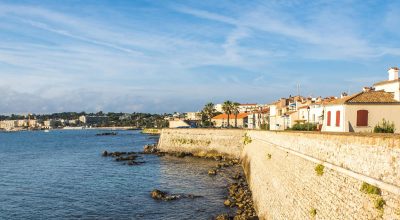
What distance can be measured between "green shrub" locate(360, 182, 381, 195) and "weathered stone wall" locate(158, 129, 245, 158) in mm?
54119

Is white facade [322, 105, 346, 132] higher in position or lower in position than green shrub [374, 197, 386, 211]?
higher

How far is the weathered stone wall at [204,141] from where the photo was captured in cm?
6850

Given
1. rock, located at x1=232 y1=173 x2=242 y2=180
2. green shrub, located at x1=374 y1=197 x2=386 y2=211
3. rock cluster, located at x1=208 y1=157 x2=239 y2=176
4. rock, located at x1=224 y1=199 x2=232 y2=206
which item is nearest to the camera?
green shrub, located at x1=374 y1=197 x2=386 y2=211

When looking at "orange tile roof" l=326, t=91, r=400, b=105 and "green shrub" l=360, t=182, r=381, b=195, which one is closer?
"green shrub" l=360, t=182, r=381, b=195

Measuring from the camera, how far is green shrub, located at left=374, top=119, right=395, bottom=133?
2977cm

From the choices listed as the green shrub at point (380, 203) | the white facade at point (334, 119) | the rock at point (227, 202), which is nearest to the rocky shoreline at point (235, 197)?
the rock at point (227, 202)

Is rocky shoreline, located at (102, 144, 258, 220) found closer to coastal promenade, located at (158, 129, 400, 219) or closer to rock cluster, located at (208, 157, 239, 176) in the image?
rock cluster, located at (208, 157, 239, 176)

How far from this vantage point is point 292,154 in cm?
2288

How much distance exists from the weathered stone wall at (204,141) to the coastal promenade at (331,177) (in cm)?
3685

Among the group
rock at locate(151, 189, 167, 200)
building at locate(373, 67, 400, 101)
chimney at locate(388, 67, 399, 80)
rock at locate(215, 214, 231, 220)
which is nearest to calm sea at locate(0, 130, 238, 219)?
rock at locate(151, 189, 167, 200)

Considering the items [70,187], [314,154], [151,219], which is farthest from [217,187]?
[314,154]

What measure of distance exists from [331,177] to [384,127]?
18.1 metres

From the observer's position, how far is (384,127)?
99.7 feet

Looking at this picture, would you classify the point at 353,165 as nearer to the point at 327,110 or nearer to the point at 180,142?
the point at 327,110
